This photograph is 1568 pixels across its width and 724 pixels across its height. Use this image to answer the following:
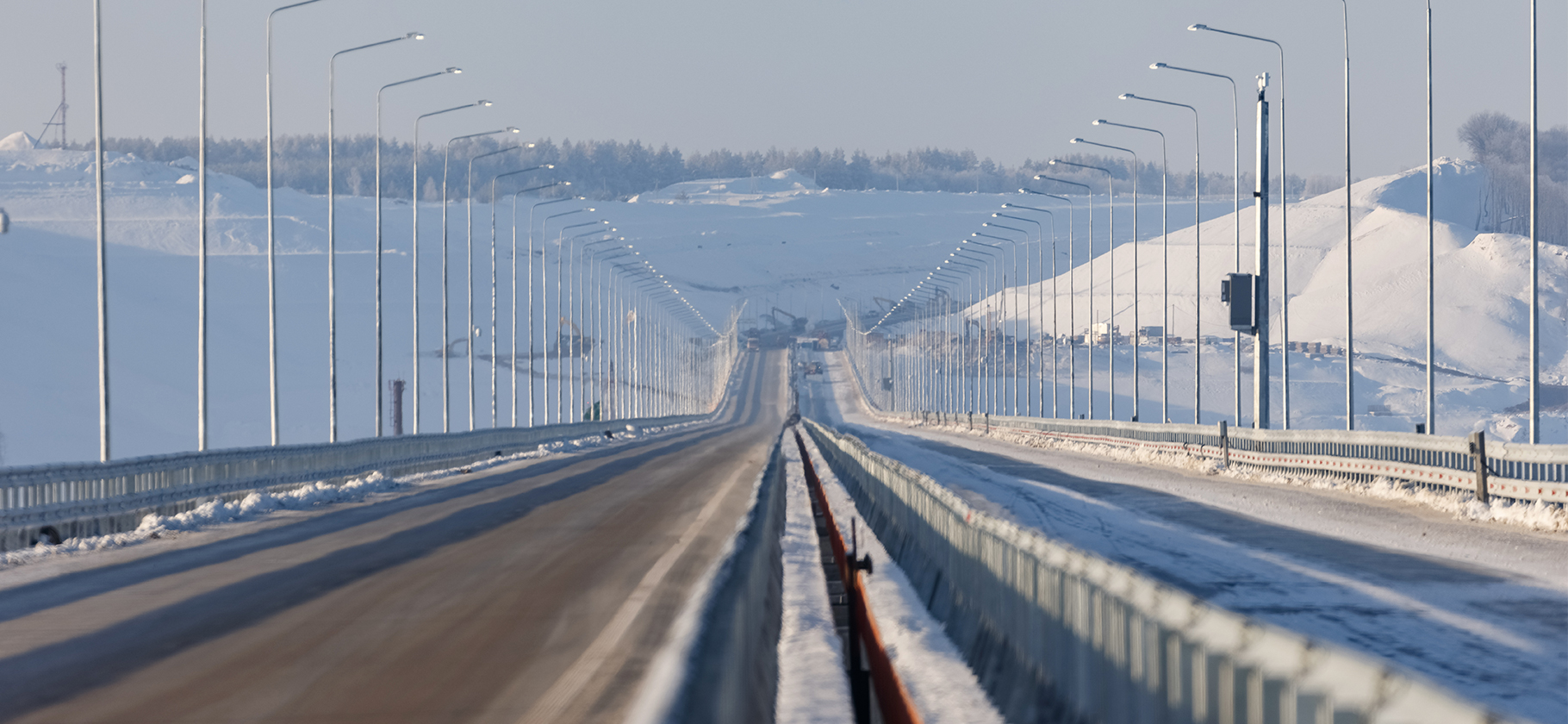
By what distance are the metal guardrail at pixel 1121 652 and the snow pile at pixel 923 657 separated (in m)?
0.14

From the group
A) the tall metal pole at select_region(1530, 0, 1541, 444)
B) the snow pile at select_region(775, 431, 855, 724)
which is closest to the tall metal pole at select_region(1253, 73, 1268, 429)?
the tall metal pole at select_region(1530, 0, 1541, 444)

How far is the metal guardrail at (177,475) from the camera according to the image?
2416 cm

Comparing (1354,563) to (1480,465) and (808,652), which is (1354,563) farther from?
(808,652)

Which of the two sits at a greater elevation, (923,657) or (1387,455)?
(1387,455)

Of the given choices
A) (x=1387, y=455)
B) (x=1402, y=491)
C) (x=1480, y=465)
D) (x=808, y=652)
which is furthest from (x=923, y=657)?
(x=1387, y=455)

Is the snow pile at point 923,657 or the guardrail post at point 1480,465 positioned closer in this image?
the snow pile at point 923,657

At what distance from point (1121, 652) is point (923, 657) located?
5349 mm

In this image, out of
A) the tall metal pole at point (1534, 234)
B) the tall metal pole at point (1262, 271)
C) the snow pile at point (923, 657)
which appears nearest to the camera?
the snow pile at point (923, 657)

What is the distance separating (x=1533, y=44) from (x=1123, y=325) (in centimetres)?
15285

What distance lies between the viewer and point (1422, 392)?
134250mm

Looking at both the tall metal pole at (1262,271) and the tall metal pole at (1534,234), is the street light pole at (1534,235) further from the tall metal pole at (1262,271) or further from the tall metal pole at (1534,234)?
the tall metal pole at (1262,271)

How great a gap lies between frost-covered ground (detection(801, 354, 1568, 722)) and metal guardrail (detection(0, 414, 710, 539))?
1435 cm

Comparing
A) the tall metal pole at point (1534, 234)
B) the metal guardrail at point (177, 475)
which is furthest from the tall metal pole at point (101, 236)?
the tall metal pole at point (1534, 234)

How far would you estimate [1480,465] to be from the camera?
2523 cm
